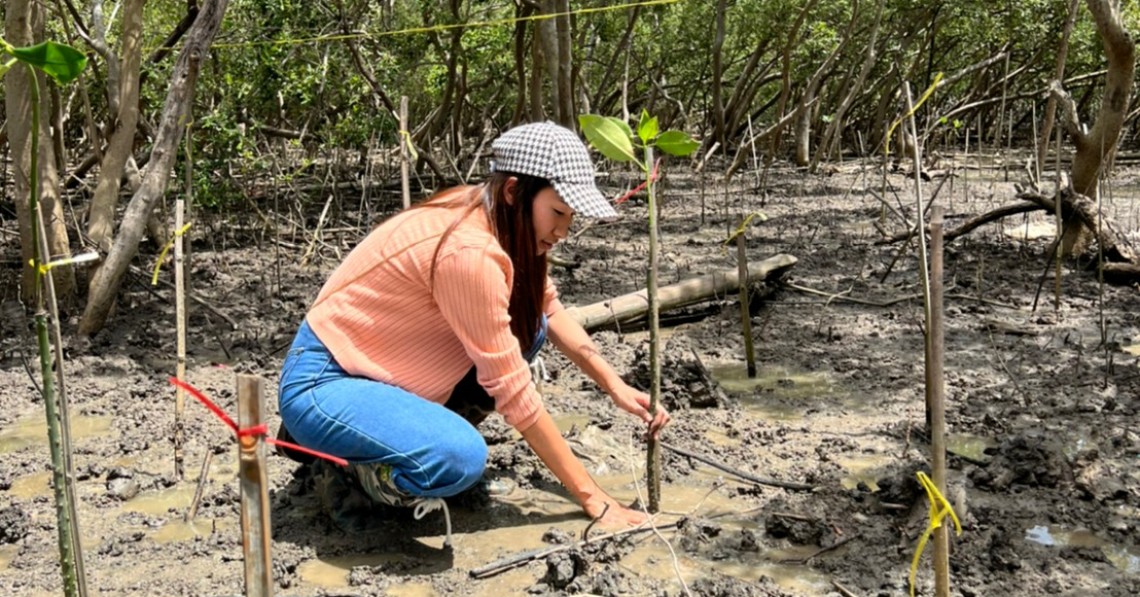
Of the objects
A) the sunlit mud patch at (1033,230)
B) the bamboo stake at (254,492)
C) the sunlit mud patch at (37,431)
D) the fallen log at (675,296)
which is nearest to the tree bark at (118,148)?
the sunlit mud patch at (37,431)

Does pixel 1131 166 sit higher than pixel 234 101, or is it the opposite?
pixel 234 101

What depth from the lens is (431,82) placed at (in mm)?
13180

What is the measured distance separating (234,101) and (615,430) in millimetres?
5149

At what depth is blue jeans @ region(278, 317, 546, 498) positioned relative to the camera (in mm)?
2848

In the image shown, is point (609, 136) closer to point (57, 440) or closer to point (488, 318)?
point (488, 318)

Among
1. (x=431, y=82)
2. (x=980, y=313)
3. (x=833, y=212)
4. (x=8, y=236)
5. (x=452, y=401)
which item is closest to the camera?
(x=452, y=401)

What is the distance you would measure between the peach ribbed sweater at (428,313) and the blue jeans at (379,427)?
7cm

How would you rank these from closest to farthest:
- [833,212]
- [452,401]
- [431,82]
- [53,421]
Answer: [53,421]
[452,401]
[833,212]
[431,82]

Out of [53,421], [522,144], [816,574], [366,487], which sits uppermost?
[522,144]

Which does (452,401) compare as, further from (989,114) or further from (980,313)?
(989,114)

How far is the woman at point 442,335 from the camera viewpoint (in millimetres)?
2762

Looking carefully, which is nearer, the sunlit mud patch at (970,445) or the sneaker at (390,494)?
the sneaker at (390,494)

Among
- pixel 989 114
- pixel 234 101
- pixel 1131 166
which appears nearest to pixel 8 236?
pixel 234 101

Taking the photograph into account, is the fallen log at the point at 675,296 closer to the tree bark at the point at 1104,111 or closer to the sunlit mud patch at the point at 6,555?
the tree bark at the point at 1104,111
